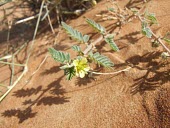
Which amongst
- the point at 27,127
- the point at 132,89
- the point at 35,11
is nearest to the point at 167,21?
the point at 132,89

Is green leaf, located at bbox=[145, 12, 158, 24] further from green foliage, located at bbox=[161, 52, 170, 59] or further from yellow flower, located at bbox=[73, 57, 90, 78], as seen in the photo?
yellow flower, located at bbox=[73, 57, 90, 78]

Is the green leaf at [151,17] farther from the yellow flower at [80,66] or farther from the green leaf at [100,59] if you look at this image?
the yellow flower at [80,66]

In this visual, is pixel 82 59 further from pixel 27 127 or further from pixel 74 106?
pixel 27 127

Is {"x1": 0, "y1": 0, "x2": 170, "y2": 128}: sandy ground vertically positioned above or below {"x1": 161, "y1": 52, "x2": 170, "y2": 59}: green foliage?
below

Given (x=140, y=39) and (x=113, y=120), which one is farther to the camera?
(x=140, y=39)

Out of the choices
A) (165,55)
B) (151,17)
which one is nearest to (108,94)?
(165,55)

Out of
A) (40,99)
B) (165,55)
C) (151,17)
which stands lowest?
(40,99)

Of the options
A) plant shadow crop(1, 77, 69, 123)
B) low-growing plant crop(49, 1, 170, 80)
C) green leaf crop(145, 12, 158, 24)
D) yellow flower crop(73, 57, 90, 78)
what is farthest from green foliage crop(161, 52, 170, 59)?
plant shadow crop(1, 77, 69, 123)

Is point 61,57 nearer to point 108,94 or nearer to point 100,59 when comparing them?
point 100,59
